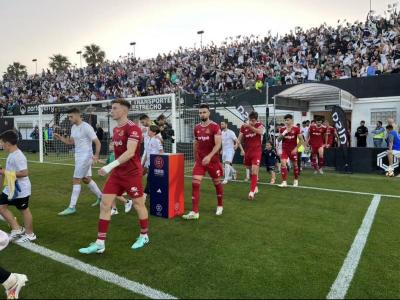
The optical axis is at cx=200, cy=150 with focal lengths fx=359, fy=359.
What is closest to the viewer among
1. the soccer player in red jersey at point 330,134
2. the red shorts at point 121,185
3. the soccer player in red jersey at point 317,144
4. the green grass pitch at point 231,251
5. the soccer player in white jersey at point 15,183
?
the green grass pitch at point 231,251

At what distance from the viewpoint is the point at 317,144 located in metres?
13.7

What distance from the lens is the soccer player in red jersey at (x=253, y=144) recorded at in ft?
28.5

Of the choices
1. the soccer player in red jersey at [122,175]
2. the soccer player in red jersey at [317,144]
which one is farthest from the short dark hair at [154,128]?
the soccer player in red jersey at [317,144]

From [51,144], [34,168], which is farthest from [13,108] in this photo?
[34,168]

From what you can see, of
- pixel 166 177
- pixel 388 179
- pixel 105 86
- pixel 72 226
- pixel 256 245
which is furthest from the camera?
pixel 105 86

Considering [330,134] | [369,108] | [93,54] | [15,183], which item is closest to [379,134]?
[369,108]

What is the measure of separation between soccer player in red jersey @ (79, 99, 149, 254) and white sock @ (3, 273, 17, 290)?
123 cm

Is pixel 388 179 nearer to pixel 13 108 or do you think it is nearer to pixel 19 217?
pixel 19 217

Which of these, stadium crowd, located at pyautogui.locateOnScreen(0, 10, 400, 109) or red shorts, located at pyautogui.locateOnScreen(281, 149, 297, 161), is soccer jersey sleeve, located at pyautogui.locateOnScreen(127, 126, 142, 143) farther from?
stadium crowd, located at pyautogui.locateOnScreen(0, 10, 400, 109)

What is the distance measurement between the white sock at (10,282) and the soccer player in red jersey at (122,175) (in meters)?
1.23

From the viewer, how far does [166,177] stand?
6754 millimetres

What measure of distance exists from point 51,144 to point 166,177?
585 inches

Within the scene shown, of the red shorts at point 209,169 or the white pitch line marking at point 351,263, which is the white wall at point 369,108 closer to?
the white pitch line marking at point 351,263

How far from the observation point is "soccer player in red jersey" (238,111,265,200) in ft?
28.5
